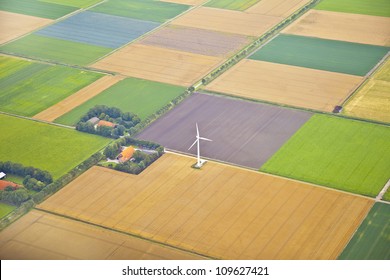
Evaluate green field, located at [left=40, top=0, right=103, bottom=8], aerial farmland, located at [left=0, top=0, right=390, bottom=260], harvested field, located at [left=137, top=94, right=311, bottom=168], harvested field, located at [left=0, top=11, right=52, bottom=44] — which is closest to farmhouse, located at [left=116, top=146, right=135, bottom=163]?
aerial farmland, located at [left=0, top=0, right=390, bottom=260]

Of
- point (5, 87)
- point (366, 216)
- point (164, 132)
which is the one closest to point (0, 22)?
point (5, 87)

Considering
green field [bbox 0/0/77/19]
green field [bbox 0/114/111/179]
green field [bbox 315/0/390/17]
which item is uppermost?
green field [bbox 315/0/390/17]

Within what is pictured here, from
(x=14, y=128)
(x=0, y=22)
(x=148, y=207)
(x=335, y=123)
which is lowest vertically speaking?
(x=148, y=207)

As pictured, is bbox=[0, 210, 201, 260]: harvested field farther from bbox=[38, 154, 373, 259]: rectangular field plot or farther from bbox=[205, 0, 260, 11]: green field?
bbox=[205, 0, 260, 11]: green field

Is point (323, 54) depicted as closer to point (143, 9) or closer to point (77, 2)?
point (143, 9)

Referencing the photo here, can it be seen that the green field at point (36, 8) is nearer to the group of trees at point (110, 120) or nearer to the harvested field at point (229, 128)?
the group of trees at point (110, 120)

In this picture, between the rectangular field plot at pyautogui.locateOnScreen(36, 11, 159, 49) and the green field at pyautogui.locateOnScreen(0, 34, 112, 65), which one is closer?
the green field at pyautogui.locateOnScreen(0, 34, 112, 65)

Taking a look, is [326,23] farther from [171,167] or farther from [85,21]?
→ [171,167]
